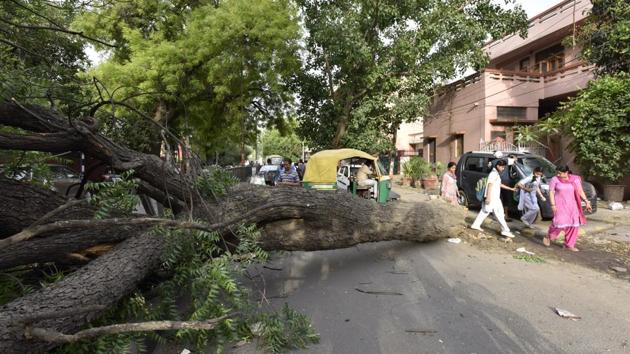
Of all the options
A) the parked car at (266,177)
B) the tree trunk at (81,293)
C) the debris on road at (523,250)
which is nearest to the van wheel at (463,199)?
the debris on road at (523,250)

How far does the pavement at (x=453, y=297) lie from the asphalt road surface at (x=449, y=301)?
0.04ft

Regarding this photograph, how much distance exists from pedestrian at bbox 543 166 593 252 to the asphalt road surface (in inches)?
39.4

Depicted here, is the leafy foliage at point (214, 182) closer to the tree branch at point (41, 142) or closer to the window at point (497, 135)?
the tree branch at point (41, 142)

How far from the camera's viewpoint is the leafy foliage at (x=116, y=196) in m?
3.33

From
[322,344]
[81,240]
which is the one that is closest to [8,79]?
[81,240]

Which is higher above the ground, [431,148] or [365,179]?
[431,148]

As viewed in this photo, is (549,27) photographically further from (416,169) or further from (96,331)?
(96,331)

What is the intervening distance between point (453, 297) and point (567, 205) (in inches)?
135

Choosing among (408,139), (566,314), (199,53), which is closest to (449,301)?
(566,314)

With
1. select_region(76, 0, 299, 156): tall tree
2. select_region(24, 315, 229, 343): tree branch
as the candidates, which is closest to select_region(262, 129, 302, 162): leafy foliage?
select_region(76, 0, 299, 156): tall tree

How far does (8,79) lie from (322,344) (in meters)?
3.43

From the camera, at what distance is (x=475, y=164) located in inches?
440

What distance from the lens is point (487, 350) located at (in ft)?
10.4

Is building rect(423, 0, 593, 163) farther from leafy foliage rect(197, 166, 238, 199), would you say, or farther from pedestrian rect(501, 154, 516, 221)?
leafy foliage rect(197, 166, 238, 199)
